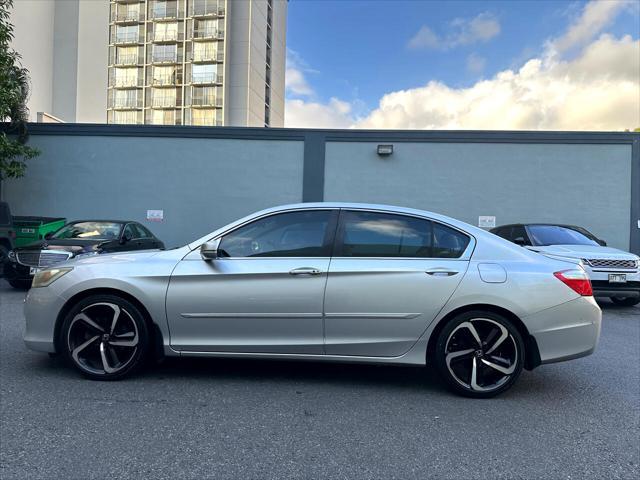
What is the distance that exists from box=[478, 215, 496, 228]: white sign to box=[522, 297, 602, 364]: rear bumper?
10062mm

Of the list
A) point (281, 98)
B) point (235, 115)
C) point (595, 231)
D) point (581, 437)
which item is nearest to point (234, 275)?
point (581, 437)

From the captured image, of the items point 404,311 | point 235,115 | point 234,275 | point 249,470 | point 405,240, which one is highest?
point 235,115

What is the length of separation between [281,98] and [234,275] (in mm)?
70174

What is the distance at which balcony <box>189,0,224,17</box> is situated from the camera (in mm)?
55625

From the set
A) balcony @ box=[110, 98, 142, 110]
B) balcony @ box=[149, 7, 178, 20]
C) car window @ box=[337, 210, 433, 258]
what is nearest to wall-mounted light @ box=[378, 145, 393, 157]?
car window @ box=[337, 210, 433, 258]

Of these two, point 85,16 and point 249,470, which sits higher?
point 85,16

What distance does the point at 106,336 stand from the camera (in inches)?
154

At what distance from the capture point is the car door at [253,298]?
3.74 m

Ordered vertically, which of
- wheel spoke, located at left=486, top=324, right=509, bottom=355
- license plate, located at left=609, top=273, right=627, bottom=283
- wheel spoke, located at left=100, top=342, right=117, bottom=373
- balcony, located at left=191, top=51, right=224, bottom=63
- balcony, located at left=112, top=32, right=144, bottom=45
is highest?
balcony, located at left=112, top=32, right=144, bottom=45

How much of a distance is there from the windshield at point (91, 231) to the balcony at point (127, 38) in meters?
58.2

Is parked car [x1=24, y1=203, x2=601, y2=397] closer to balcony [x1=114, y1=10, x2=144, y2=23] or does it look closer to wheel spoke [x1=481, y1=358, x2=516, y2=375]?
wheel spoke [x1=481, y1=358, x2=516, y2=375]

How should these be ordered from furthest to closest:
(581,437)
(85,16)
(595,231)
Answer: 1. (85,16)
2. (595,231)
3. (581,437)

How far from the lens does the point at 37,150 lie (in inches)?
535

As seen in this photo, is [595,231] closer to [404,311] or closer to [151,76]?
[404,311]
